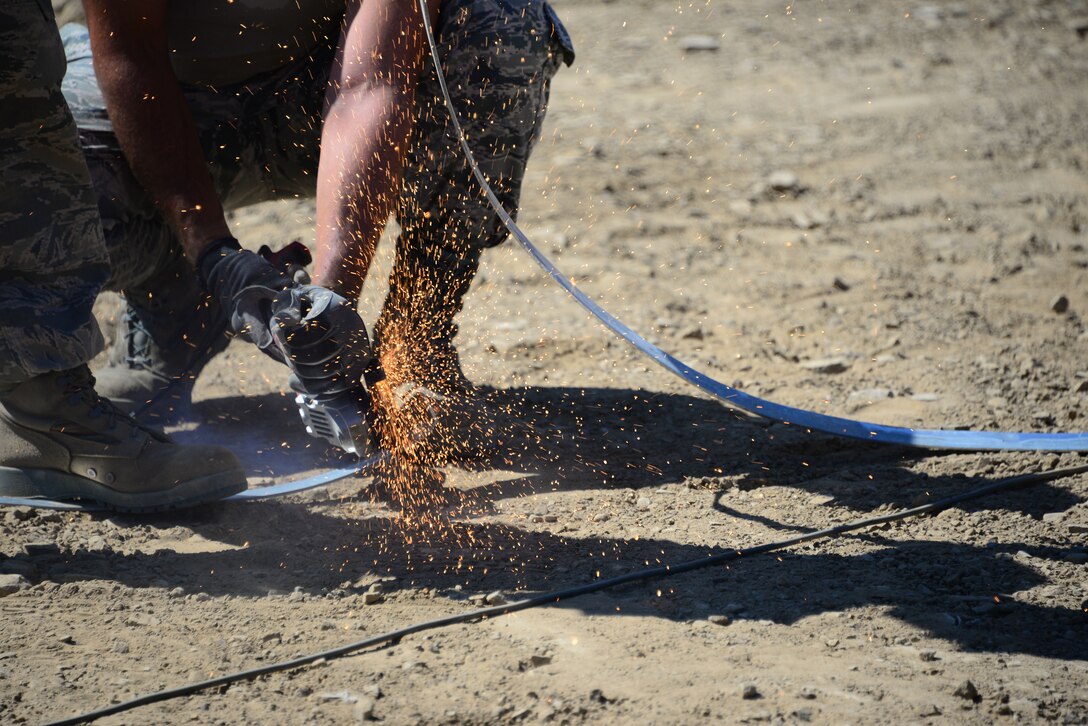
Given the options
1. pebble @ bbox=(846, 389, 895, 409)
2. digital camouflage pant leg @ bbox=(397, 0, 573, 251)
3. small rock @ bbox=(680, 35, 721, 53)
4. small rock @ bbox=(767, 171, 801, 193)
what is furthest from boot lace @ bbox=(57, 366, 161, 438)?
small rock @ bbox=(680, 35, 721, 53)

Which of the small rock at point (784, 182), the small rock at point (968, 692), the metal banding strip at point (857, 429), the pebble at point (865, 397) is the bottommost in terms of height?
the pebble at point (865, 397)

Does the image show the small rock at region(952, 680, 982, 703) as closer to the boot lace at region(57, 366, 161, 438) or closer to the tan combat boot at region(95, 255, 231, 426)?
the boot lace at region(57, 366, 161, 438)

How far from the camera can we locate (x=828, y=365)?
3025mm

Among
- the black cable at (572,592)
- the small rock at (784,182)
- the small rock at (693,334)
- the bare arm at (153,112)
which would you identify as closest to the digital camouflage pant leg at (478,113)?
the bare arm at (153,112)

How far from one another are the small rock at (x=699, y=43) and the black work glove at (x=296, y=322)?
14.1ft

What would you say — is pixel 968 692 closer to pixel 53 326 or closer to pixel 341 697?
pixel 341 697

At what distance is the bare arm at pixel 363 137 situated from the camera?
2070 mm

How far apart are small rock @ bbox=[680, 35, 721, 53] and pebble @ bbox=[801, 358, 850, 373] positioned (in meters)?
3.24

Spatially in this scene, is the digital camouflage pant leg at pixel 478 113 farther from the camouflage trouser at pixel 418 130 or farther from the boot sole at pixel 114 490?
the boot sole at pixel 114 490

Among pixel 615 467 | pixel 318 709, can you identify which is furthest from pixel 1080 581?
pixel 318 709

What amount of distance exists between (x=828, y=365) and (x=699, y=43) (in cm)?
338

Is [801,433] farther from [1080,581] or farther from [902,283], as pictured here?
[902,283]

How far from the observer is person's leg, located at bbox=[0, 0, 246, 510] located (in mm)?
1955

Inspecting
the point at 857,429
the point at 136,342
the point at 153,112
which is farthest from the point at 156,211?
the point at 857,429
